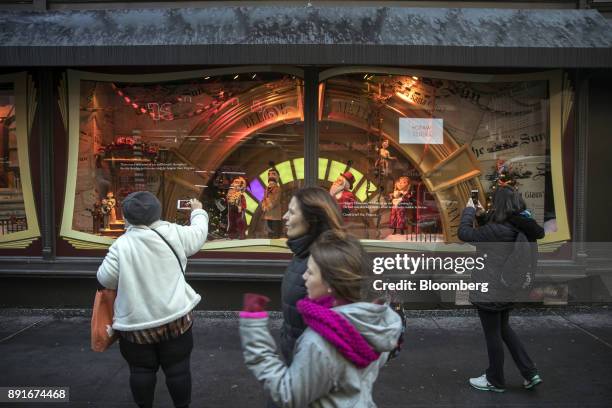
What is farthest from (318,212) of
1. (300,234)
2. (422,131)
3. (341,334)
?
(422,131)

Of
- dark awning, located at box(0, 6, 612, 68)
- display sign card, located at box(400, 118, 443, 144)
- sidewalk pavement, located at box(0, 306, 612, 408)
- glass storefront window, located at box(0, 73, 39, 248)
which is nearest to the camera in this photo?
sidewalk pavement, located at box(0, 306, 612, 408)

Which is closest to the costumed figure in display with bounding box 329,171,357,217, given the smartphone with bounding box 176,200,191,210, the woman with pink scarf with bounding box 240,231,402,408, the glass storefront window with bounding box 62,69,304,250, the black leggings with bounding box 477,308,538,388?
the glass storefront window with bounding box 62,69,304,250

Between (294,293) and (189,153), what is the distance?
4.57 m

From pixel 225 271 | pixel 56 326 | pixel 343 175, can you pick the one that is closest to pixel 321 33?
pixel 343 175

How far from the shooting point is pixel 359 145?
679 centimetres

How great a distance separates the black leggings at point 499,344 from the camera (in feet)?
13.9

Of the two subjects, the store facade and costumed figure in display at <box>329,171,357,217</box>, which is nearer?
the store facade

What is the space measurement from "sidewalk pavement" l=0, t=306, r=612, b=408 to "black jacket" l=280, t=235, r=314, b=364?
1.84 metres

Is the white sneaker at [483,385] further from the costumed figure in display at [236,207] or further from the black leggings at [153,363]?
the costumed figure in display at [236,207]

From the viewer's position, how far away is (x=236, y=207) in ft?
22.4

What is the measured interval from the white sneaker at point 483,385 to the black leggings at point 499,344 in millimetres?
36

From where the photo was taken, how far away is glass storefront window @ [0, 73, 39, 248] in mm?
6621

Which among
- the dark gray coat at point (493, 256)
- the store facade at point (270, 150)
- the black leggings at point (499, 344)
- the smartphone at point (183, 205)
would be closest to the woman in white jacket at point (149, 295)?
the dark gray coat at point (493, 256)

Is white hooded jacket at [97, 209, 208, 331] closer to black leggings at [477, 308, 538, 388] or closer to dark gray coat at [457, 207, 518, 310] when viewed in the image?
dark gray coat at [457, 207, 518, 310]
